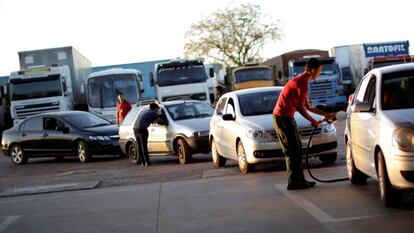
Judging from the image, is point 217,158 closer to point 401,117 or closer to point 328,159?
point 328,159

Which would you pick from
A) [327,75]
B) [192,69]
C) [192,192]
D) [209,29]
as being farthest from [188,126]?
[209,29]

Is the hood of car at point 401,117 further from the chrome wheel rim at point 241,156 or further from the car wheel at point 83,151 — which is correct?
the car wheel at point 83,151

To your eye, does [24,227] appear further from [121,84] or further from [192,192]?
[121,84]

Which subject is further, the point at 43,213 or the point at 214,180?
the point at 214,180

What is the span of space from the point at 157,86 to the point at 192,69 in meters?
1.60

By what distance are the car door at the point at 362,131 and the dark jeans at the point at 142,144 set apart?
8256mm

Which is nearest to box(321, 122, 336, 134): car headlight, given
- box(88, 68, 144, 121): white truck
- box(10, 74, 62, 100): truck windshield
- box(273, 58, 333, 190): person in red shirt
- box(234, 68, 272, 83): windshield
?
box(273, 58, 333, 190): person in red shirt

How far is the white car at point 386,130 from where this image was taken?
8.19 metres

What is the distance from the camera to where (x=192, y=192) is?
11945 millimetres

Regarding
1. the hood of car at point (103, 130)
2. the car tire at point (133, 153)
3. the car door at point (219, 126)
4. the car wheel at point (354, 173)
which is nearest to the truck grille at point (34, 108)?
the hood of car at point (103, 130)

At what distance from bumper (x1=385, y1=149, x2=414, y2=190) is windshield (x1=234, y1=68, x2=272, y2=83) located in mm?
29407

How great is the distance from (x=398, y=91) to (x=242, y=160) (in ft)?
17.4

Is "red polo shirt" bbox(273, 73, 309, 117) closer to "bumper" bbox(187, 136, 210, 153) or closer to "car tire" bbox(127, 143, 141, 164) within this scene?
"bumper" bbox(187, 136, 210, 153)

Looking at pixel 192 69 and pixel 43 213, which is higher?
pixel 192 69
